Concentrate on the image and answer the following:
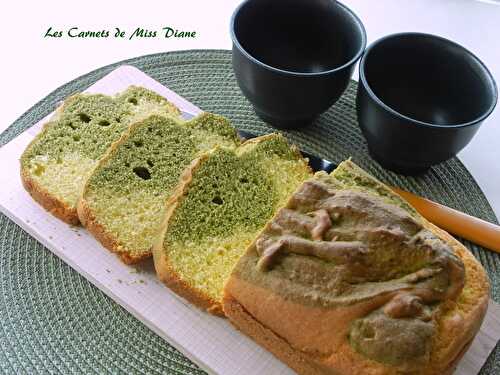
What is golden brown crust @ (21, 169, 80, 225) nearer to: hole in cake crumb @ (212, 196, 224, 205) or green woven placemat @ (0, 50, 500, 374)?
green woven placemat @ (0, 50, 500, 374)

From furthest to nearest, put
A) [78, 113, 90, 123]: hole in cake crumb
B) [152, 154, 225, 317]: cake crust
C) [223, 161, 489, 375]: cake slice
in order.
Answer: [78, 113, 90, 123]: hole in cake crumb, [152, 154, 225, 317]: cake crust, [223, 161, 489, 375]: cake slice

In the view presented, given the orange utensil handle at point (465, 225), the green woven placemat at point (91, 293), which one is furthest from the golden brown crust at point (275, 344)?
the orange utensil handle at point (465, 225)

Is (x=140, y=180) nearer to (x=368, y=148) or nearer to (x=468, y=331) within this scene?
(x=368, y=148)

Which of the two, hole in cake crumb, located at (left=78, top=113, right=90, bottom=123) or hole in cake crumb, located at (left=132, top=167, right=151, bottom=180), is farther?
hole in cake crumb, located at (left=78, top=113, right=90, bottom=123)

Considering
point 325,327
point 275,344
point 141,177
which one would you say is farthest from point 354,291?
point 141,177

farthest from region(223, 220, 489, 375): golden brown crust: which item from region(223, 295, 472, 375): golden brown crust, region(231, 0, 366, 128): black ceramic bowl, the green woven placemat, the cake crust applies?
region(231, 0, 366, 128): black ceramic bowl

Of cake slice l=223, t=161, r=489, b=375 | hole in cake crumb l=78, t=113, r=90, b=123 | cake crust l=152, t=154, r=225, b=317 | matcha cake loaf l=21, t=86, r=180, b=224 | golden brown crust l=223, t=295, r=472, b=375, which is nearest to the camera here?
cake slice l=223, t=161, r=489, b=375
